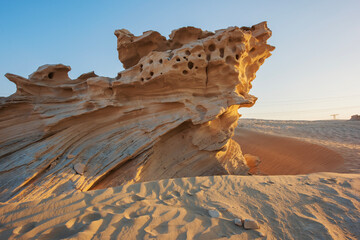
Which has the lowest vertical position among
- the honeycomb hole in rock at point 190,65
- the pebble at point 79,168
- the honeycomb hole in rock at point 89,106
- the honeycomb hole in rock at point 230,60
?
the pebble at point 79,168

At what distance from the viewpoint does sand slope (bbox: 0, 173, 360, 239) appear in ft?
5.91

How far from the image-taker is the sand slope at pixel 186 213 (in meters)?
1.80

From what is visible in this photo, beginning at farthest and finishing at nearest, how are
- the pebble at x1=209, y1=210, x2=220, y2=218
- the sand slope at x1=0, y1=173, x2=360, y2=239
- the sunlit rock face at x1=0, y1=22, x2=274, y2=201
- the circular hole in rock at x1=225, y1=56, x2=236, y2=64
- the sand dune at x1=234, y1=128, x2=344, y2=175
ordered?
the sand dune at x1=234, y1=128, x2=344, y2=175, the circular hole in rock at x1=225, y1=56, x2=236, y2=64, the sunlit rock face at x1=0, y1=22, x2=274, y2=201, the pebble at x1=209, y1=210, x2=220, y2=218, the sand slope at x1=0, y1=173, x2=360, y2=239

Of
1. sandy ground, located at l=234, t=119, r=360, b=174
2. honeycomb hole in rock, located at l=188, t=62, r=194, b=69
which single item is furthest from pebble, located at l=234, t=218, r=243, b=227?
sandy ground, located at l=234, t=119, r=360, b=174

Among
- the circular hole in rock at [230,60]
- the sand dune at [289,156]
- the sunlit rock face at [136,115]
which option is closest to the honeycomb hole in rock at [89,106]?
the sunlit rock face at [136,115]

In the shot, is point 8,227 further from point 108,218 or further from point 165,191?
point 165,191

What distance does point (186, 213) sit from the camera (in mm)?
2215

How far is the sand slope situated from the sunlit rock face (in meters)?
2.29

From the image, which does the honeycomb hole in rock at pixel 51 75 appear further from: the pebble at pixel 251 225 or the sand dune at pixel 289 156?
the sand dune at pixel 289 156

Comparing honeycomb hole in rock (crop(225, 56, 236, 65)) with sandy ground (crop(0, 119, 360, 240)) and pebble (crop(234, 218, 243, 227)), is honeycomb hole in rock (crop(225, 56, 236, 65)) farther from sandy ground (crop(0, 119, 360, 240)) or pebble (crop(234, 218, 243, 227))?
pebble (crop(234, 218, 243, 227))

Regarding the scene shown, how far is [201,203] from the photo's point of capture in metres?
2.56

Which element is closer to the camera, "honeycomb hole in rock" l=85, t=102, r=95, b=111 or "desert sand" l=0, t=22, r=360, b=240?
"desert sand" l=0, t=22, r=360, b=240

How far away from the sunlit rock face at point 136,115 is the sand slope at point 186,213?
229 cm

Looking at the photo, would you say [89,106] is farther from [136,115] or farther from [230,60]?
[230,60]
